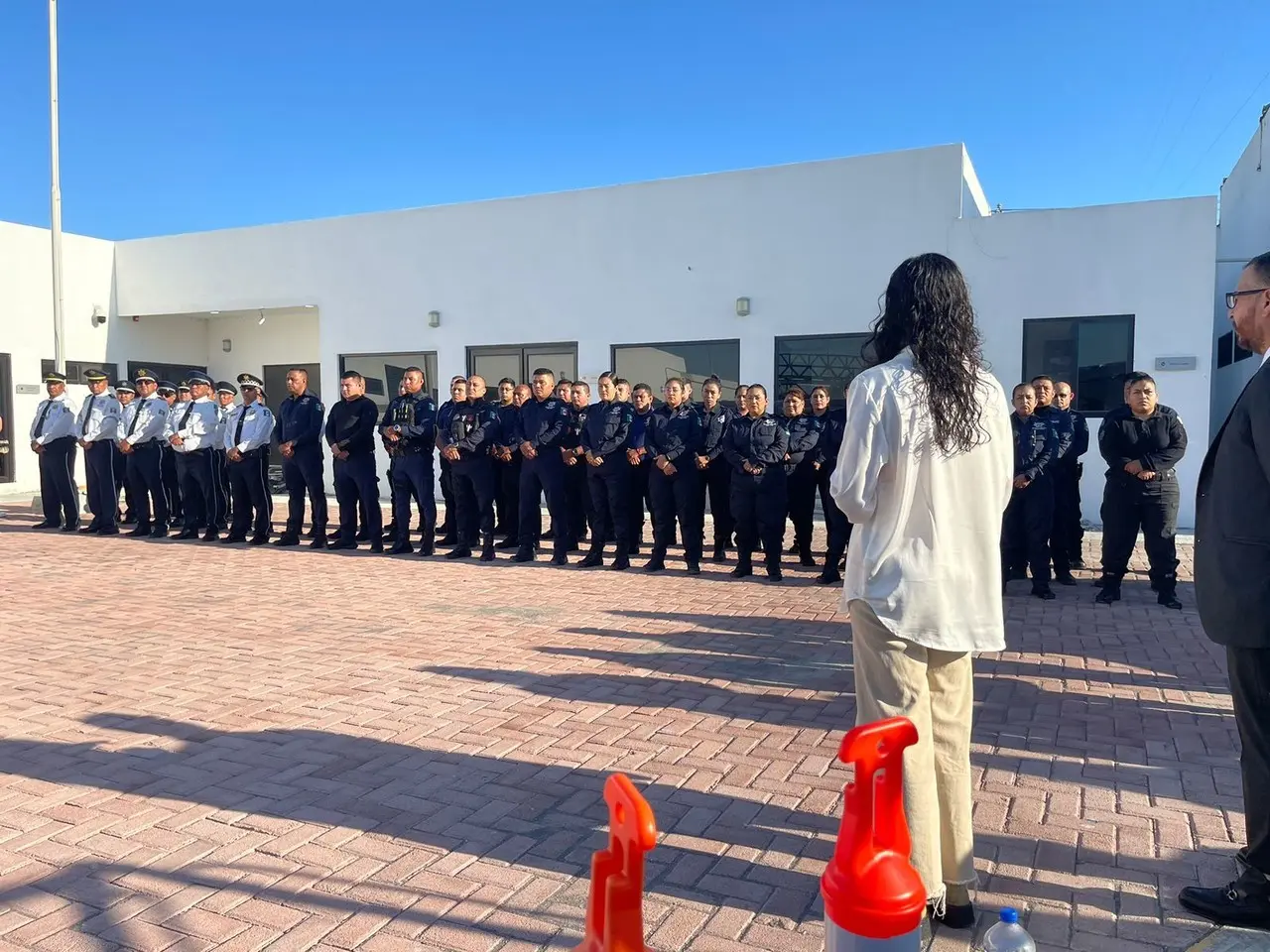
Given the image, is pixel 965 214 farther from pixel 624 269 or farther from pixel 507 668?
pixel 507 668

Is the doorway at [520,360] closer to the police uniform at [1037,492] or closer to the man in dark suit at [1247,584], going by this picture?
the police uniform at [1037,492]

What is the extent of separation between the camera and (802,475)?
369 inches

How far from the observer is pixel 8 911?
286 cm

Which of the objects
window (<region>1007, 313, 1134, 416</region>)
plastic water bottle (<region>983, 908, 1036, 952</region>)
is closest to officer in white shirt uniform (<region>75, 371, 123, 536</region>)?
window (<region>1007, 313, 1134, 416</region>)

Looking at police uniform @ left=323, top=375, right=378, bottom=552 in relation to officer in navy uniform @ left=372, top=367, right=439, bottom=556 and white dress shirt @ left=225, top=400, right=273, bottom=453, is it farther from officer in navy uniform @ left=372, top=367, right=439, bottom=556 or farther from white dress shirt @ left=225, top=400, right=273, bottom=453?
white dress shirt @ left=225, top=400, right=273, bottom=453

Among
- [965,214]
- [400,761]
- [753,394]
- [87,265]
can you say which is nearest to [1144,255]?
[965,214]

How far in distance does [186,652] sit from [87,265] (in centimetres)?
1508

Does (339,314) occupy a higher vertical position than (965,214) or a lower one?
lower

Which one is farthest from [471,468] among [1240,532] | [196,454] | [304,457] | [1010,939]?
[1010,939]

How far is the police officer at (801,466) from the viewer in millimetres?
9094

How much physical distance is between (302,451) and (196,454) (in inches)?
68.8

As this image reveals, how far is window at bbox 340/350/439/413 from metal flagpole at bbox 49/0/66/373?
420cm

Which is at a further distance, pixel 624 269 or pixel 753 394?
pixel 624 269

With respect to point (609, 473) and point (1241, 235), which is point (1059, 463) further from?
point (1241, 235)
